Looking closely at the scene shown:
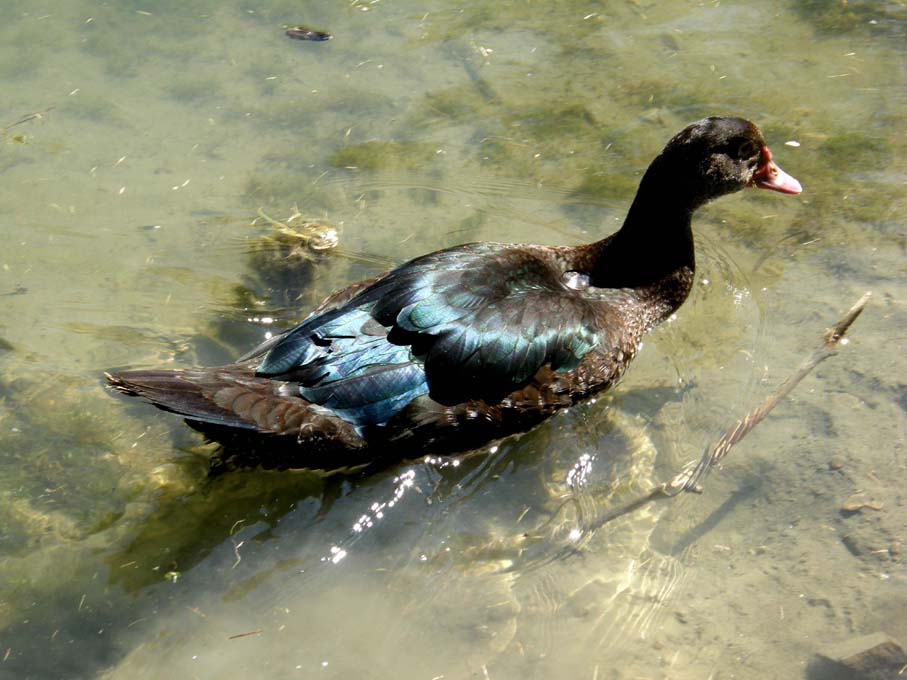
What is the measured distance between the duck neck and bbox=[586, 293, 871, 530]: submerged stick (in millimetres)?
822

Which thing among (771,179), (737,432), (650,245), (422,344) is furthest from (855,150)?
(422,344)

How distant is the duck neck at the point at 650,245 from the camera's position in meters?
5.51

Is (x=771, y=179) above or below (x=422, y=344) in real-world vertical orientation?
above

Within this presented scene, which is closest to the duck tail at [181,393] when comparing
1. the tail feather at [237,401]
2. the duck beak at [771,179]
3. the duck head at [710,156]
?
the tail feather at [237,401]

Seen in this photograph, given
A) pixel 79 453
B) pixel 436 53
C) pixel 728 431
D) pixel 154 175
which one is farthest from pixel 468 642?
pixel 436 53

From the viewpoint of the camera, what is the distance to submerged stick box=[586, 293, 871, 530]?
15.7ft

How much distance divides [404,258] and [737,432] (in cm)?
227

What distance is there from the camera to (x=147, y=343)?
5.55 metres

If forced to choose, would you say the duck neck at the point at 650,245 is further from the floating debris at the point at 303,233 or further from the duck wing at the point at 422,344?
the floating debris at the point at 303,233

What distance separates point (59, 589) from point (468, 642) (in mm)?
1798

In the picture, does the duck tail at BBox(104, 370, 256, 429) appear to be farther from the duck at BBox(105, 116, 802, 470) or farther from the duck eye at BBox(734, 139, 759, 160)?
the duck eye at BBox(734, 139, 759, 160)

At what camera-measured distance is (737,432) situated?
4.96 m

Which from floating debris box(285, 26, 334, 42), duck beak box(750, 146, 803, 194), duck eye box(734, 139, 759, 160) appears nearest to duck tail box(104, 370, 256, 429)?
duck eye box(734, 139, 759, 160)

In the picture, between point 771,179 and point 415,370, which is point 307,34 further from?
point 415,370
